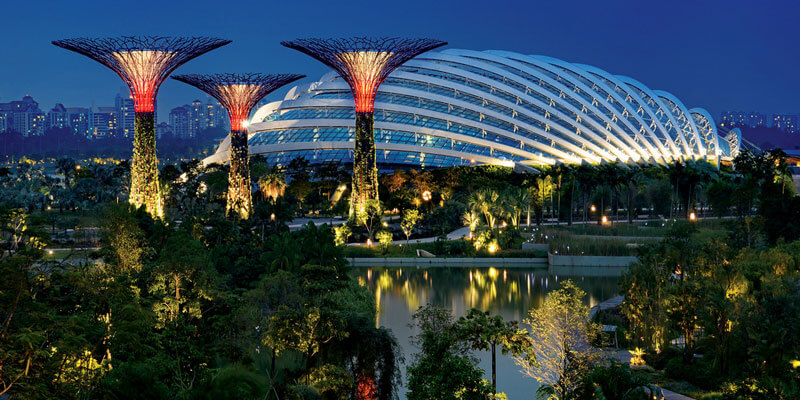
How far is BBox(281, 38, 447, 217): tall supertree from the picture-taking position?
2474 inches

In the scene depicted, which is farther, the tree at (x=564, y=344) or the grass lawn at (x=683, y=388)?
the grass lawn at (x=683, y=388)

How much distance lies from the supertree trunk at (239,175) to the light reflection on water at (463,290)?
16.1m

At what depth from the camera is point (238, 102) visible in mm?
69312

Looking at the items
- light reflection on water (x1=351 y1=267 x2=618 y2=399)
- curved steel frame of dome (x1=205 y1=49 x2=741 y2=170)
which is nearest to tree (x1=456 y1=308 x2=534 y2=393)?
light reflection on water (x1=351 y1=267 x2=618 y2=399)

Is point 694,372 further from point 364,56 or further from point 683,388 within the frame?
point 364,56

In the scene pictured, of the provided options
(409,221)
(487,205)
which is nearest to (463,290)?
(409,221)

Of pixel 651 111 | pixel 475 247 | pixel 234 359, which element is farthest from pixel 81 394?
pixel 651 111

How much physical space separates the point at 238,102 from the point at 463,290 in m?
28.5

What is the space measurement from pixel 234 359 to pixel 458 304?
1870cm

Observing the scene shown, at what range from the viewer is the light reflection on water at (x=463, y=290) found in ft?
137

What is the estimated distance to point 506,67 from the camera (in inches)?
4311

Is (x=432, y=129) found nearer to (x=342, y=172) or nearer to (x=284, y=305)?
(x=342, y=172)

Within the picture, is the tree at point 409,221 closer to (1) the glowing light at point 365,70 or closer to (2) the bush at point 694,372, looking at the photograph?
(1) the glowing light at point 365,70

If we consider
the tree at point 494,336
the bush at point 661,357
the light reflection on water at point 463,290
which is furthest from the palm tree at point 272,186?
the tree at point 494,336
